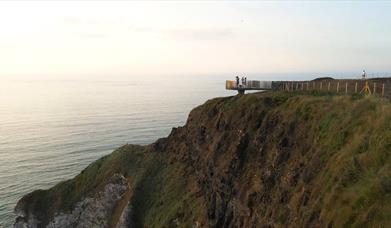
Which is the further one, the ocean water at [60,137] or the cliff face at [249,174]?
the ocean water at [60,137]

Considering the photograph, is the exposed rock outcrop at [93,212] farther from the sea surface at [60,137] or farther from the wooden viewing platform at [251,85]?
the wooden viewing platform at [251,85]

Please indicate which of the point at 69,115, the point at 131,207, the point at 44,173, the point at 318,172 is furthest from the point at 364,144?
the point at 69,115

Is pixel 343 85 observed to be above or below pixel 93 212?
above

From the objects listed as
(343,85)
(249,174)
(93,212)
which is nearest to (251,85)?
(343,85)

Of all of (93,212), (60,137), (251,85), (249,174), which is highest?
(251,85)

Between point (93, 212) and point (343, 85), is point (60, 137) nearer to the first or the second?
point (93, 212)

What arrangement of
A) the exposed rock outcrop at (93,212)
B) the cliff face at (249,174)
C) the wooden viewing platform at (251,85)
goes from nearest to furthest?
the cliff face at (249,174), the exposed rock outcrop at (93,212), the wooden viewing platform at (251,85)

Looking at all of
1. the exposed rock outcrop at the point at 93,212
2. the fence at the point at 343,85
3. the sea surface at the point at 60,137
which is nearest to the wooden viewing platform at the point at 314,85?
the fence at the point at 343,85

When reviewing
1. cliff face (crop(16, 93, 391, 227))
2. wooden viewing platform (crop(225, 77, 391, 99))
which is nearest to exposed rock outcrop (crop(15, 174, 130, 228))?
cliff face (crop(16, 93, 391, 227))

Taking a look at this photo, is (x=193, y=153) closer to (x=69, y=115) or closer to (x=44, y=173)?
(x=44, y=173)
